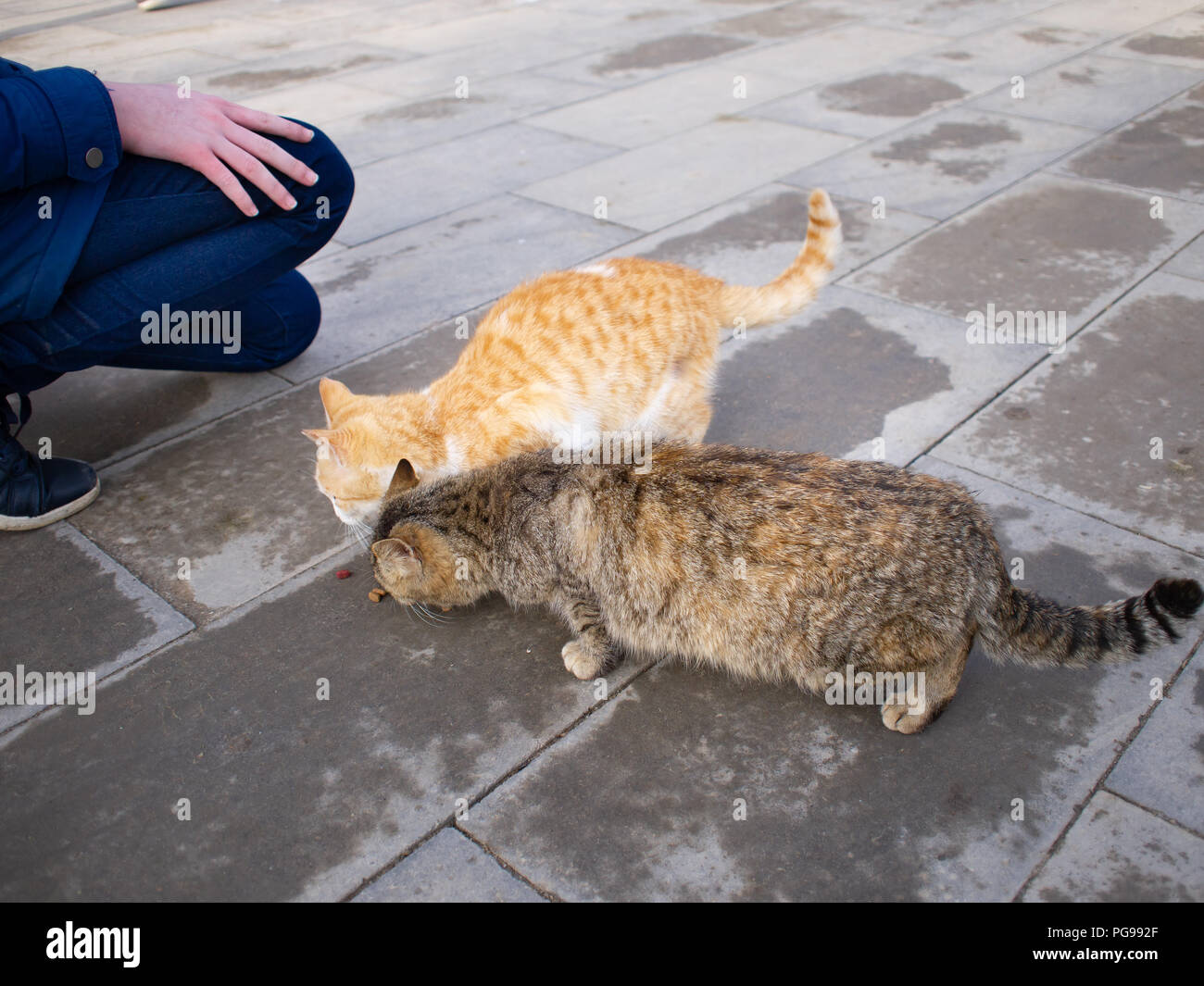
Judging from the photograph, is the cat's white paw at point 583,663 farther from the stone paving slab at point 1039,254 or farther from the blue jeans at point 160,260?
the stone paving slab at point 1039,254

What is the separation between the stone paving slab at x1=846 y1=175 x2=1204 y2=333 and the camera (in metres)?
5.27

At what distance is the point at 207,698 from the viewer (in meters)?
3.12

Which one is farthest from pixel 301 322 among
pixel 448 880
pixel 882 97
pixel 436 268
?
pixel 882 97

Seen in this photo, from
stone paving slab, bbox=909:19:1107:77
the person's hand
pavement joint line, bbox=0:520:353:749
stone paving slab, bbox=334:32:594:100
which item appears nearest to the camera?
pavement joint line, bbox=0:520:353:749

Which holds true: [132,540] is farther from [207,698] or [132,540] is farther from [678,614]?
[678,614]

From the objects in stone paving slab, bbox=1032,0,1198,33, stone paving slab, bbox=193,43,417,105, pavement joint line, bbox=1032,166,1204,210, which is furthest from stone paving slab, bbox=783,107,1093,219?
stone paving slab, bbox=193,43,417,105

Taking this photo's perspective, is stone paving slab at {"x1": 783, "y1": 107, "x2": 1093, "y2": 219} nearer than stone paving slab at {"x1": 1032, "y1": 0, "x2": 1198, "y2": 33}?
Yes

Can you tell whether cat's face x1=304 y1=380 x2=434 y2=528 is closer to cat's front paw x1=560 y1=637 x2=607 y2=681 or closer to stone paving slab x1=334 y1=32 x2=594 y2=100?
cat's front paw x1=560 y1=637 x2=607 y2=681

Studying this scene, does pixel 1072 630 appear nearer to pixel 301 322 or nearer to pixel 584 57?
pixel 301 322

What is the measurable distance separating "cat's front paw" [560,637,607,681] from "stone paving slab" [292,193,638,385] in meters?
2.58

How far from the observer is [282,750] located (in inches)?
116

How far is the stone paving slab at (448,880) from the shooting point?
2.51 meters

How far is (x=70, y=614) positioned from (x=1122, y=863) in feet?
11.8
